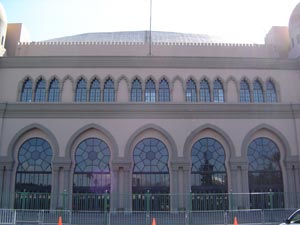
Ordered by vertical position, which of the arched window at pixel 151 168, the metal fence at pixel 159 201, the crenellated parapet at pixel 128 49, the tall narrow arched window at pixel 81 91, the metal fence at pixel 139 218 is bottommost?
the metal fence at pixel 139 218

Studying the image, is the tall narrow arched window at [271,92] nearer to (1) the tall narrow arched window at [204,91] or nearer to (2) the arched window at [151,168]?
(1) the tall narrow arched window at [204,91]

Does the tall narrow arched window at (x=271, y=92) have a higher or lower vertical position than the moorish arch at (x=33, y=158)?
higher

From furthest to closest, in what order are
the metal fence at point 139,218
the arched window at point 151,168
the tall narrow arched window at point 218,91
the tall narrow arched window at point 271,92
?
the tall narrow arched window at point 271,92 → the tall narrow arched window at point 218,91 → the arched window at point 151,168 → the metal fence at point 139,218

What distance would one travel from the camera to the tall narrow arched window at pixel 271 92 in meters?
23.0

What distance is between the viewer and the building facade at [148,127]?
69.6 feet

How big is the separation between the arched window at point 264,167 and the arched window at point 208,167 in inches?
70.1

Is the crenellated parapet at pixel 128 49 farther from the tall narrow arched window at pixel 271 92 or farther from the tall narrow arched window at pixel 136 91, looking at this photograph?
the tall narrow arched window at pixel 271 92

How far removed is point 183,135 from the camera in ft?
71.3

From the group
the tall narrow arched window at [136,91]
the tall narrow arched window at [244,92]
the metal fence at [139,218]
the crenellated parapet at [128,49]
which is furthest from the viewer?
the crenellated parapet at [128,49]

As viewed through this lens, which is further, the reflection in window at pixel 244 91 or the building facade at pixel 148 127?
the reflection in window at pixel 244 91

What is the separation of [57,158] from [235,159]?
11.0 m

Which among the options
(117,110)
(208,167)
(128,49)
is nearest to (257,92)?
(208,167)

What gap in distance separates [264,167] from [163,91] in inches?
320

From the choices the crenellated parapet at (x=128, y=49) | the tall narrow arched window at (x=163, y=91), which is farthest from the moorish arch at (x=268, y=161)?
the crenellated parapet at (x=128, y=49)
